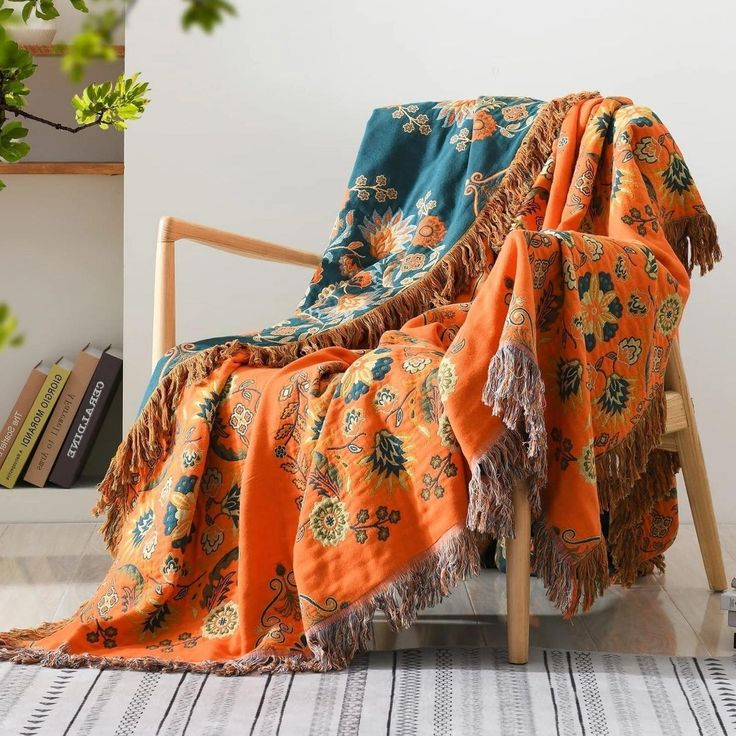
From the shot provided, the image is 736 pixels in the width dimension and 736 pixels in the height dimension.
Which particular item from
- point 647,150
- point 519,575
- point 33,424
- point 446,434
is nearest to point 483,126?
point 647,150

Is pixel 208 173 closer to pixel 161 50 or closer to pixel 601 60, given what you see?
pixel 161 50

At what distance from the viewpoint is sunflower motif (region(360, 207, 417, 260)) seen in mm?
1848

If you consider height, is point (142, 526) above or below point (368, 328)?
below

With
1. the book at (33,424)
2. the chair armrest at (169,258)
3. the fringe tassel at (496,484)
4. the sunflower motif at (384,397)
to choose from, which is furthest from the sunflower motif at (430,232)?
the book at (33,424)

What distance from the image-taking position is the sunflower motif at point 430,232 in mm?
1787

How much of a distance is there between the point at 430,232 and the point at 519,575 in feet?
2.48

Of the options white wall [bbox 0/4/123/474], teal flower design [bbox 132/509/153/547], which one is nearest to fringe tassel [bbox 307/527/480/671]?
teal flower design [bbox 132/509/153/547]

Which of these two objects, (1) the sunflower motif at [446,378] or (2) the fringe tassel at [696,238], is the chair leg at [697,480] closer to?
(2) the fringe tassel at [696,238]

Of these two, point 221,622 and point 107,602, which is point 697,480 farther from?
point 107,602

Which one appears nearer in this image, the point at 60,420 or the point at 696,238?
the point at 696,238

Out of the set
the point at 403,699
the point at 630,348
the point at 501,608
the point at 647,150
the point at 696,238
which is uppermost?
the point at 647,150

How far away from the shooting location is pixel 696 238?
1.63 meters

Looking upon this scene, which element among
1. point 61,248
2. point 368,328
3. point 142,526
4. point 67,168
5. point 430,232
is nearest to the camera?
point 142,526

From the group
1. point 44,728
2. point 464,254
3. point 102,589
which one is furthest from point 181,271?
point 44,728
